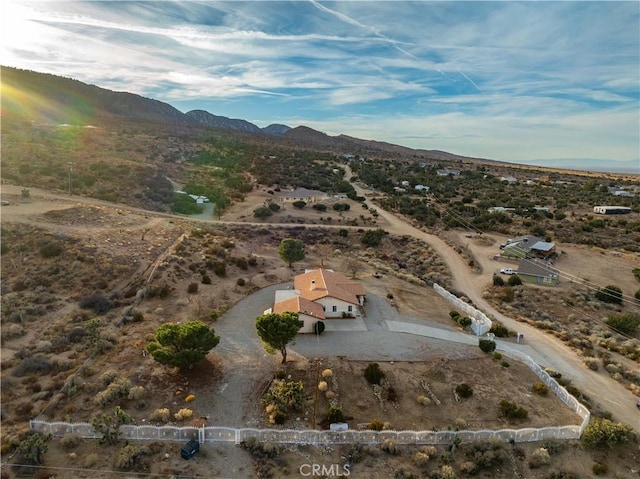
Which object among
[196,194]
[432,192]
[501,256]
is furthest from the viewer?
[432,192]

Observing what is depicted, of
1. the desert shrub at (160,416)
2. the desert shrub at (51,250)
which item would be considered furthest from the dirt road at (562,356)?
the desert shrub at (51,250)

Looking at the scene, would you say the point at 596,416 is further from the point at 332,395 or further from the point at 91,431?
the point at 91,431

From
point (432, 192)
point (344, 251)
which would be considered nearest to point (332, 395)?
point (344, 251)

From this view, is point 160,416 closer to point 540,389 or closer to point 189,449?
point 189,449

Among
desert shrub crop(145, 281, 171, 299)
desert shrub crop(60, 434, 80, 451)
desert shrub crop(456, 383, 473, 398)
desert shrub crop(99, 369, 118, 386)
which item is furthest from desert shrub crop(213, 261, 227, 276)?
desert shrub crop(456, 383, 473, 398)

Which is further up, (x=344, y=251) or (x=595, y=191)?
(x=595, y=191)

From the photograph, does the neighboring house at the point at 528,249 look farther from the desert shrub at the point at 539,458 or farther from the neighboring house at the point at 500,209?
the desert shrub at the point at 539,458

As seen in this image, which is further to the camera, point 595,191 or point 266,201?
point 595,191
